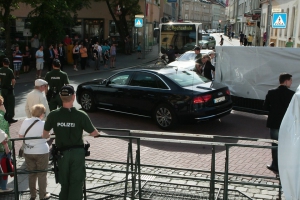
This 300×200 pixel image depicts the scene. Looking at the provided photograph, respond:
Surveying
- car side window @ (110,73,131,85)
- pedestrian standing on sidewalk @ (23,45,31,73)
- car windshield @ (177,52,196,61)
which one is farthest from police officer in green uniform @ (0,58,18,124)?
pedestrian standing on sidewalk @ (23,45,31,73)

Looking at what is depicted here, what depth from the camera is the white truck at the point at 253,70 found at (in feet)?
→ 36.1

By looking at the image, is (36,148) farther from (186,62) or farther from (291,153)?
(186,62)

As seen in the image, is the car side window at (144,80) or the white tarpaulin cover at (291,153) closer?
the white tarpaulin cover at (291,153)

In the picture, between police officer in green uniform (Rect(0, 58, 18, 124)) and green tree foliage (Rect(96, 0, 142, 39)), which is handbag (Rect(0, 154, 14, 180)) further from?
green tree foliage (Rect(96, 0, 142, 39))

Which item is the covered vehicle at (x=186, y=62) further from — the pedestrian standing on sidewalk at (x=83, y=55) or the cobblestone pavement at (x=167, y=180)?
the cobblestone pavement at (x=167, y=180)

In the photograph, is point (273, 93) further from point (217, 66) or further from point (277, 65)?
point (217, 66)

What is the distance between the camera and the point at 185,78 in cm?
1045

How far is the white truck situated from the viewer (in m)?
11.0

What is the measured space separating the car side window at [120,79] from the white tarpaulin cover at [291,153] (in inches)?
268

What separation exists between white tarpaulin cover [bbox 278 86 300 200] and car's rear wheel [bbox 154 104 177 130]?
5250mm

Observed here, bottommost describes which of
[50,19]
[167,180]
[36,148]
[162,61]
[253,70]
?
[167,180]

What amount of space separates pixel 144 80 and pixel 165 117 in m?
1.26

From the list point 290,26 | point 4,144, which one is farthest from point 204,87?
point 290,26

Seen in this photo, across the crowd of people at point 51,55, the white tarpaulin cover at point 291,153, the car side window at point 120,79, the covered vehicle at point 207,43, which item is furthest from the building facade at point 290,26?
the white tarpaulin cover at point 291,153
